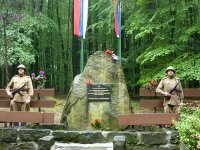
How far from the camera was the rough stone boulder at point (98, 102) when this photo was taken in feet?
28.5

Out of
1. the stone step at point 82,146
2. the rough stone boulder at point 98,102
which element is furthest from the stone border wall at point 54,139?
the rough stone boulder at point 98,102

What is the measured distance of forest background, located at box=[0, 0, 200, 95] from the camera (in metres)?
12.1

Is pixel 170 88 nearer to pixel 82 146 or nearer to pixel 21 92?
pixel 82 146

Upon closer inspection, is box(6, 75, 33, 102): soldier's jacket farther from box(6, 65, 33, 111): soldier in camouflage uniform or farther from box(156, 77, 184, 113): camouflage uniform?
box(156, 77, 184, 113): camouflage uniform

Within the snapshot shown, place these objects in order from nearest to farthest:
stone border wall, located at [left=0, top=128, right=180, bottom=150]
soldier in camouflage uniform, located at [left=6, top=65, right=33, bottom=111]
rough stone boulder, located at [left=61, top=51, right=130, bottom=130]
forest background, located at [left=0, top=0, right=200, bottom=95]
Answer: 1. stone border wall, located at [left=0, top=128, right=180, bottom=150]
2. rough stone boulder, located at [left=61, top=51, right=130, bottom=130]
3. soldier in camouflage uniform, located at [left=6, top=65, right=33, bottom=111]
4. forest background, located at [left=0, top=0, right=200, bottom=95]

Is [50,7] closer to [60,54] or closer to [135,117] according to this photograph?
[60,54]

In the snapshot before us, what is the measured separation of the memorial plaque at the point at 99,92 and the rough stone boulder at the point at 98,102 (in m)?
0.10

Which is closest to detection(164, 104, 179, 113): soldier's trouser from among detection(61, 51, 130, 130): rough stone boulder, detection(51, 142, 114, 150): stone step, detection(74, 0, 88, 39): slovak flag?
detection(61, 51, 130, 130): rough stone boulder

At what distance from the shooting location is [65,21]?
24.9 m

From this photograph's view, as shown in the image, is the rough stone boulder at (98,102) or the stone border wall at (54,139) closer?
the stone border wall at (54,139)

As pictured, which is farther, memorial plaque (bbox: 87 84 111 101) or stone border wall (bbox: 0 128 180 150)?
memorial plaque (bbox: 87 84 111 101)

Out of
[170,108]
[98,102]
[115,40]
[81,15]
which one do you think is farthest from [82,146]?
[115,40]

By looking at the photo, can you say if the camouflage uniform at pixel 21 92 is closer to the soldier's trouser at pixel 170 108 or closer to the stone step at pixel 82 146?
the stone step at pixel 82 146

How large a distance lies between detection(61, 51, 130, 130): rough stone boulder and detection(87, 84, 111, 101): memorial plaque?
0.32 feet
